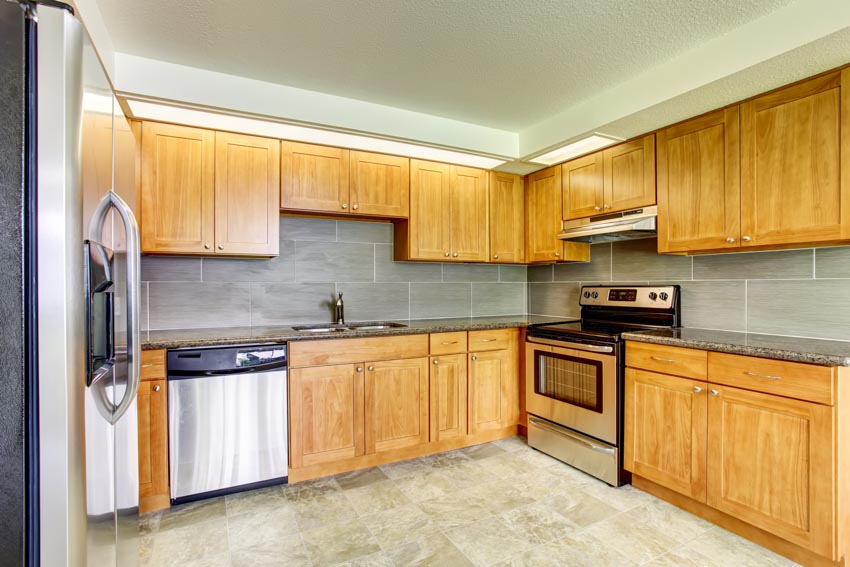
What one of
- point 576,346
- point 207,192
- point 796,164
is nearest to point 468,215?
point 576,346

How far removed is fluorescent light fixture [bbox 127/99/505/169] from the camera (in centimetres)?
246

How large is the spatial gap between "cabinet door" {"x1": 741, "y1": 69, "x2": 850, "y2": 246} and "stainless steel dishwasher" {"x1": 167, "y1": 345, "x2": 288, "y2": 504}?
274 cm

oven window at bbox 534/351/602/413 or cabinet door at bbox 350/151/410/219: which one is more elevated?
cabinet door at bbox 350/151/410/219

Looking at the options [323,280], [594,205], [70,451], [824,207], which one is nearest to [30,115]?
[70,451]

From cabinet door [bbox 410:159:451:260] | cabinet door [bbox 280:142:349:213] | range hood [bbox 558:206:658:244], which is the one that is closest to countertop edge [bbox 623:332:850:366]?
range hood [bbox 558:206:658:244]

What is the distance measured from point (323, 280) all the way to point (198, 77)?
1.50 m

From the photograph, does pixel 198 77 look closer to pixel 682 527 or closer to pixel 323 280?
pixel 323 280

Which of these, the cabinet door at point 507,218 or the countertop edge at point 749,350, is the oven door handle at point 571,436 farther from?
the cabinet door at point 507,218

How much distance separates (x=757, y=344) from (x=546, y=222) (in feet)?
5.93

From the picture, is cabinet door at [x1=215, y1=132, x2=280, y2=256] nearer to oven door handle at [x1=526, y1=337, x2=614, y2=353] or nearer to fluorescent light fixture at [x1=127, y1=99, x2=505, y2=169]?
fluorescent light fixture at [x1=127, y1=99, x2=505, y2=169]

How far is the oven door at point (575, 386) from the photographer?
2602mm

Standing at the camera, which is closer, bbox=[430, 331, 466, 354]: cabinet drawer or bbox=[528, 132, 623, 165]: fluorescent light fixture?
bbox=[528, 132, 623, 165]: fluorescent light fixture

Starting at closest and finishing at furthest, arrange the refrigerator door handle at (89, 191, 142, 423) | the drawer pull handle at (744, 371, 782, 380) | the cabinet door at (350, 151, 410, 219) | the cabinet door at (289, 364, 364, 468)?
1. the refrigerator door handle at (89, 191, 142, 423)
2. the drawer pull handle at (744, 371, 782, 380)
3. the cabinet door at (289, 364, 364, 468)
4. the cabinet door at (350, 151, 410, 219)

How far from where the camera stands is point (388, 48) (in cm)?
220
